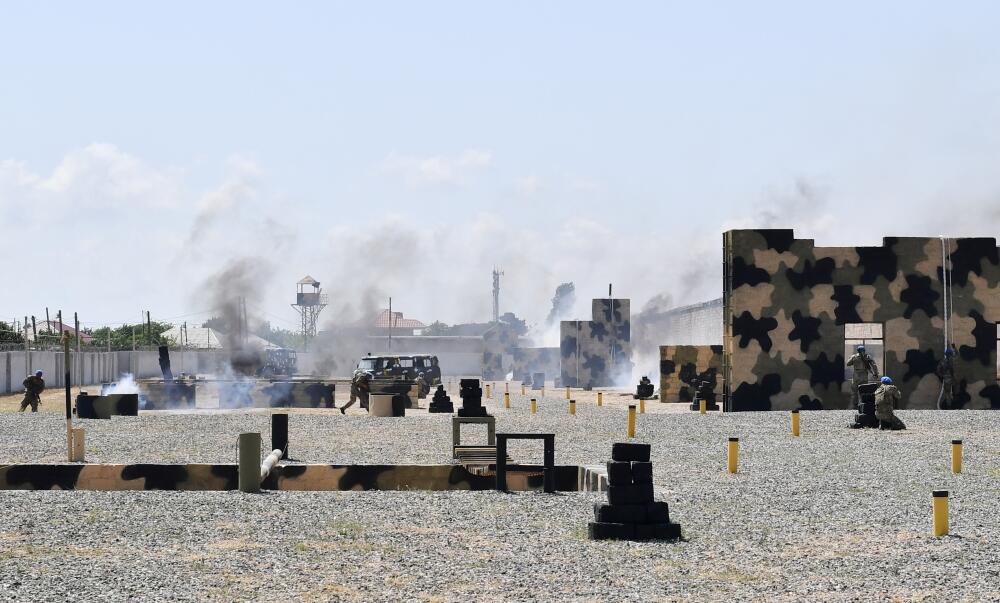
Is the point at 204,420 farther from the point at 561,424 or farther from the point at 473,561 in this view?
the point at 473,561

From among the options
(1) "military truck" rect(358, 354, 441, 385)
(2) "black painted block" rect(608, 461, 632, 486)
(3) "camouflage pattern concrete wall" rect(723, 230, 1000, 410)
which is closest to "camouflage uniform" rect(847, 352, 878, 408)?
(3) "camouflage pattern concrete wall" rect(723, 230, 1000, 410)

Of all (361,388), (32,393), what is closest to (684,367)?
(361,388)

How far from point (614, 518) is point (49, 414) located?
31.0m

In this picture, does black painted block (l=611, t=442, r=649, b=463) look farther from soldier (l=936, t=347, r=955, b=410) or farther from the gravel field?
soldier (l=936, t=347, r=955, b=410)

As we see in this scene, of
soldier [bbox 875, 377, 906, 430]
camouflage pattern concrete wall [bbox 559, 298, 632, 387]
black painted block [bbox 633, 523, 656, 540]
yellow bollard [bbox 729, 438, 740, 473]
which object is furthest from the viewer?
camouflage pattern concrete wall [bbox 559, 298, 632, 387]

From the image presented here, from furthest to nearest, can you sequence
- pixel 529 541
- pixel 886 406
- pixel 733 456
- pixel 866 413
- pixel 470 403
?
1. pixel 866 413
2. pixel 886 406
3. pixel 470 403
4. pixel 733 456
5. pixel 529 541

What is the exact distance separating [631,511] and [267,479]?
26.3 feet

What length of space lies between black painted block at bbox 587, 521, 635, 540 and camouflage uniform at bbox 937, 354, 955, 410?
103 feet

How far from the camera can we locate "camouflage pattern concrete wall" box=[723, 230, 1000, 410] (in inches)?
1702

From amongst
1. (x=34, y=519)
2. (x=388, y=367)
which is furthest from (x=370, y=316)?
(x=34, y=519)

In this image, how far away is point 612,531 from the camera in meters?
14.4

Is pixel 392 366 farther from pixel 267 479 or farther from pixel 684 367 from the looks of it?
pixel 267 479

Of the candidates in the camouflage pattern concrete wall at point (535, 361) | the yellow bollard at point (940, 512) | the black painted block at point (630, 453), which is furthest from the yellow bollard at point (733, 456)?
the camouflage pattern concrete wall at point (535, 361)

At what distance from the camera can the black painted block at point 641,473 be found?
47.7 ft
